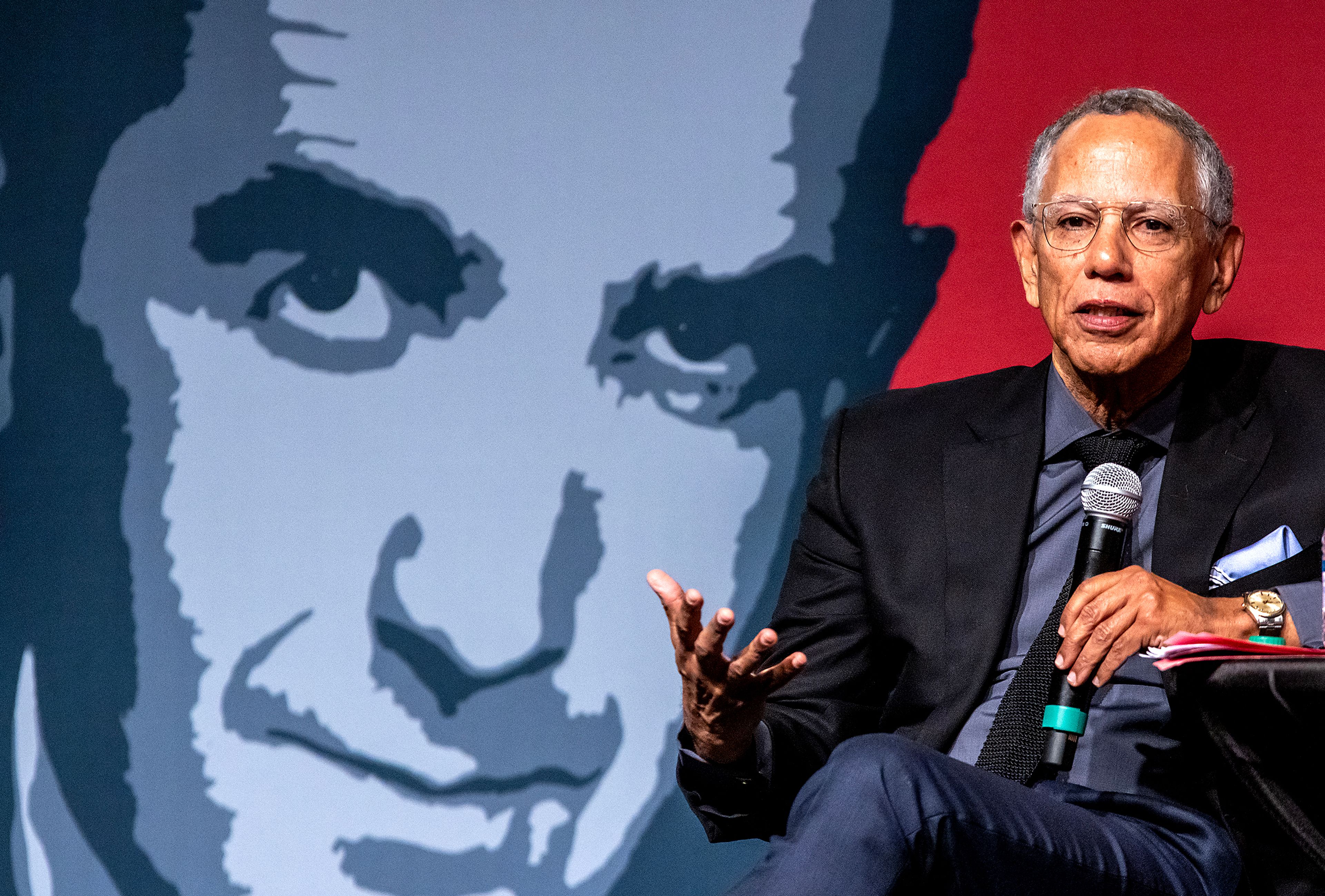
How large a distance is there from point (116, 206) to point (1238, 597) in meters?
2.10

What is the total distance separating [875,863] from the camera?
1.19 meters

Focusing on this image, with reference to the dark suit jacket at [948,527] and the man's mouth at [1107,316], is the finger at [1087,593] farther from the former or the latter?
the man's mouth at [1107,316]

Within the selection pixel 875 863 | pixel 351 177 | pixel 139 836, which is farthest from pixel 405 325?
pixel 875 863

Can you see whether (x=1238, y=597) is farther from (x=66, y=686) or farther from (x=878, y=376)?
(x=66, y=686)

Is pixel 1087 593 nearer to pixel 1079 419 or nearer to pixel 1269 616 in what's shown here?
pixel 1269 616

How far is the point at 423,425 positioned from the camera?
234cm

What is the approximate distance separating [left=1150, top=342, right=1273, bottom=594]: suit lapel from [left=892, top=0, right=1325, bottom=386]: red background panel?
16.9 inches

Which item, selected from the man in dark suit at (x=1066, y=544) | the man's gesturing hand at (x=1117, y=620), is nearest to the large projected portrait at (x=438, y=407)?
the man in dark suit at (x=1066, y=544)

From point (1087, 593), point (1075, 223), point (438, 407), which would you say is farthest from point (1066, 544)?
point (438, 407)

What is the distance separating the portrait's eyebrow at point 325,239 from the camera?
2.37m

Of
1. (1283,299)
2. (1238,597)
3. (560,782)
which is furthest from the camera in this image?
(560,782)

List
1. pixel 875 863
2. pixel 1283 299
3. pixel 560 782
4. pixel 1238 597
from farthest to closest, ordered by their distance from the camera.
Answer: pixel 560 782 → pixel 1283 299 → pixel 1238 597 → pixel 875 863

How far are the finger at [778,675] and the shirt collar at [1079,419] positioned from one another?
0.61m

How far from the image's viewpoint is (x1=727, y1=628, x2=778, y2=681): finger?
132 cm
